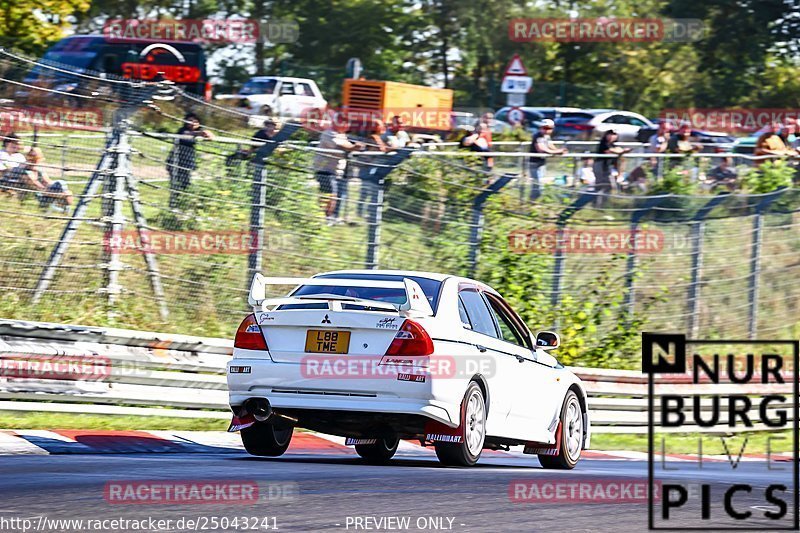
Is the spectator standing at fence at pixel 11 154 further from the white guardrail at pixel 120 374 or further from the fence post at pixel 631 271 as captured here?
the fence post at pixel 631 271

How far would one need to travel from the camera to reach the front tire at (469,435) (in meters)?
9.97

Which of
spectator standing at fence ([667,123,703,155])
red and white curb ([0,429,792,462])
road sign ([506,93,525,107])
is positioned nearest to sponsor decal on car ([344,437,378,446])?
red and white curb ([0,429,792,462])

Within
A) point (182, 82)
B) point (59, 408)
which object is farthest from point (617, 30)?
point (59, 408)

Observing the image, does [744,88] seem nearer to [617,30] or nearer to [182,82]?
[617,30]

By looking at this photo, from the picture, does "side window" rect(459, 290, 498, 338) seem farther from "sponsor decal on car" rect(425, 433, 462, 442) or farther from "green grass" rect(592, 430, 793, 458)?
"green grass" rect(592, 430, 793, 458)

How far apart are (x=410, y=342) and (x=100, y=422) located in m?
3.78

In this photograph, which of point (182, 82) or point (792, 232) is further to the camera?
point (182, 82)

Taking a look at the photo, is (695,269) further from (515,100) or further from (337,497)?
(515,100)

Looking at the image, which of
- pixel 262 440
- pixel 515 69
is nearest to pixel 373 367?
pixel 262 440

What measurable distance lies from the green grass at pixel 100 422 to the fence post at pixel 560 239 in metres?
7.07

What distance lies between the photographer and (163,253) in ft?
49.1

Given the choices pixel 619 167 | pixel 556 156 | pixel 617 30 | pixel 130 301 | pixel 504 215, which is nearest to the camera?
pixel 130 301

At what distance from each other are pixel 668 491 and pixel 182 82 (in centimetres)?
2951

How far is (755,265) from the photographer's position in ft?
69.4
